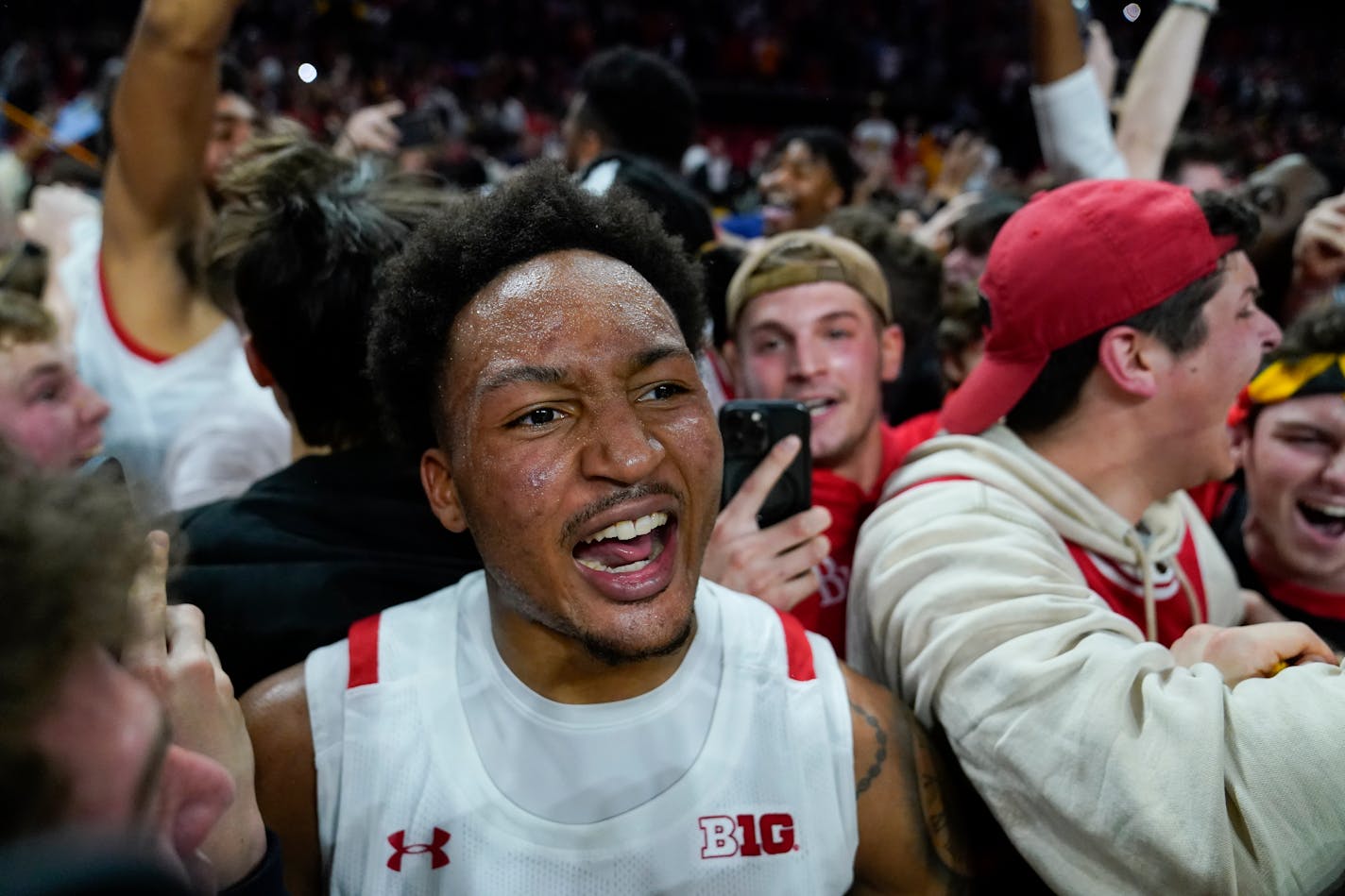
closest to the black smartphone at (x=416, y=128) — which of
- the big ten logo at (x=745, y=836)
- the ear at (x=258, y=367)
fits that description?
the ear at (x=258, y=367)

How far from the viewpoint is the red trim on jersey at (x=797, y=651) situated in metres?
1.60

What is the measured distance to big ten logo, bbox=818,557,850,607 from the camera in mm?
2236

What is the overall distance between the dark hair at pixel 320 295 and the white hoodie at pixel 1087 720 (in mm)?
994

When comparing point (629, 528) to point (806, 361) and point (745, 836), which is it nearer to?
point (745, 836)

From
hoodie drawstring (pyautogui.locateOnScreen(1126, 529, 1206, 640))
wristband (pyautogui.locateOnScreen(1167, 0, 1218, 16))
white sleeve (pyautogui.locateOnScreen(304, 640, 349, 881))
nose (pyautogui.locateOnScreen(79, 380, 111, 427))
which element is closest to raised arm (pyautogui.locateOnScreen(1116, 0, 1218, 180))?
wristband (pyautogui.locateOnScreen(1167, 0, 1218, 16))

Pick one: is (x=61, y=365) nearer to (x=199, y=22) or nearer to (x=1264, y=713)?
(x=199, y=22)

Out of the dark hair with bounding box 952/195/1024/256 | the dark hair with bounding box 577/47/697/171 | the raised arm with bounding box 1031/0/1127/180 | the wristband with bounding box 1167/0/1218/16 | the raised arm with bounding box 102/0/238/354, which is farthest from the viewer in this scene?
the dark hair with bounding box 577/47/697/171

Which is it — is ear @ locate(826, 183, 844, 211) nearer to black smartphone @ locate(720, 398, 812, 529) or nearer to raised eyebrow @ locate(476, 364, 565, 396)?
black smartphone @ locate(720, 398, 812, 529)

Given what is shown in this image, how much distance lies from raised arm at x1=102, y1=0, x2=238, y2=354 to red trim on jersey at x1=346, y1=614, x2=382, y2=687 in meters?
1.26

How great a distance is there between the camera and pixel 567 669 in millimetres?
1524

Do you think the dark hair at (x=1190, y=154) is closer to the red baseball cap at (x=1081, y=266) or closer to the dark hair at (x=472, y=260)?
the red baseball cap at (x=1081, y=266)

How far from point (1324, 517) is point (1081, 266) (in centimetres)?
92

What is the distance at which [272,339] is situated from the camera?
189 cm

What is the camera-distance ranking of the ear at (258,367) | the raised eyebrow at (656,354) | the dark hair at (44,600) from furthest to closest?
the ear at (258,367)
the raised eyebrow at (656,354)
the dark hair at (44,600)
